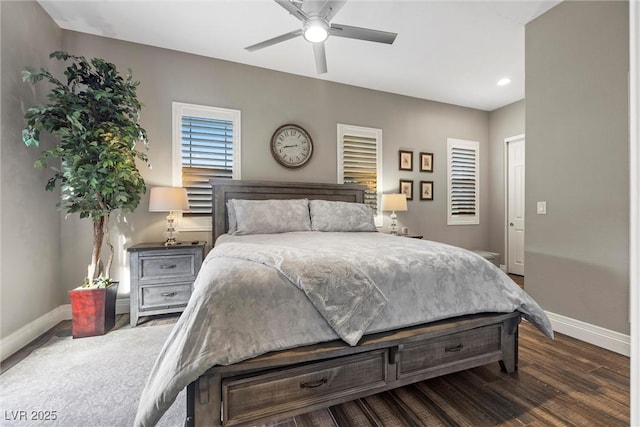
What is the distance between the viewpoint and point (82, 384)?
2.01m

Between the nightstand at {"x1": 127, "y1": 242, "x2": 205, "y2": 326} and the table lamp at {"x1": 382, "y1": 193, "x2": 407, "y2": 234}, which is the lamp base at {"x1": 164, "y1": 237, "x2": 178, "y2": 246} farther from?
the table lamp at {"x1": 382, "y1": 193, "x2": 407, "y2": 234}

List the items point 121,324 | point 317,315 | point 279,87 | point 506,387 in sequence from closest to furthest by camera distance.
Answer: point 317,315 → point 506,387 → point 121,324 → point 279,87

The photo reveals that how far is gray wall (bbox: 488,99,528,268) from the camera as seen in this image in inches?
202

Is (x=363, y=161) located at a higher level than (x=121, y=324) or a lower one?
higher

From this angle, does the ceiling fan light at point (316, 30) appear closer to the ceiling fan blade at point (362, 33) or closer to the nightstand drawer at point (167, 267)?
the ceiling fan blade at point (362, 33)

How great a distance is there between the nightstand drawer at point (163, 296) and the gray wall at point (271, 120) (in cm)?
58

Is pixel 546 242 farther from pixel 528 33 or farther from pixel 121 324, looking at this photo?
pixel 121 324

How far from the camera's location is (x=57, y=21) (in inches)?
121

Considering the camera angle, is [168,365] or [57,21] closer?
[168,365]

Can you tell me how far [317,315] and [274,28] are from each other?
2.95m

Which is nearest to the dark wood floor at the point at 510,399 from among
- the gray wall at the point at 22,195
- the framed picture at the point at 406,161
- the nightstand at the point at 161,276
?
the gray wall at the point at 22,195

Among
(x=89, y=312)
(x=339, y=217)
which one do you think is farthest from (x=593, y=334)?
(x=89, y=312)

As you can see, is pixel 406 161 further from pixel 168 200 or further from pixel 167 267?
pixel 167 267

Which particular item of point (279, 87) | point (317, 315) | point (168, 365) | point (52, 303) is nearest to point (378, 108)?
point (279, 87)
